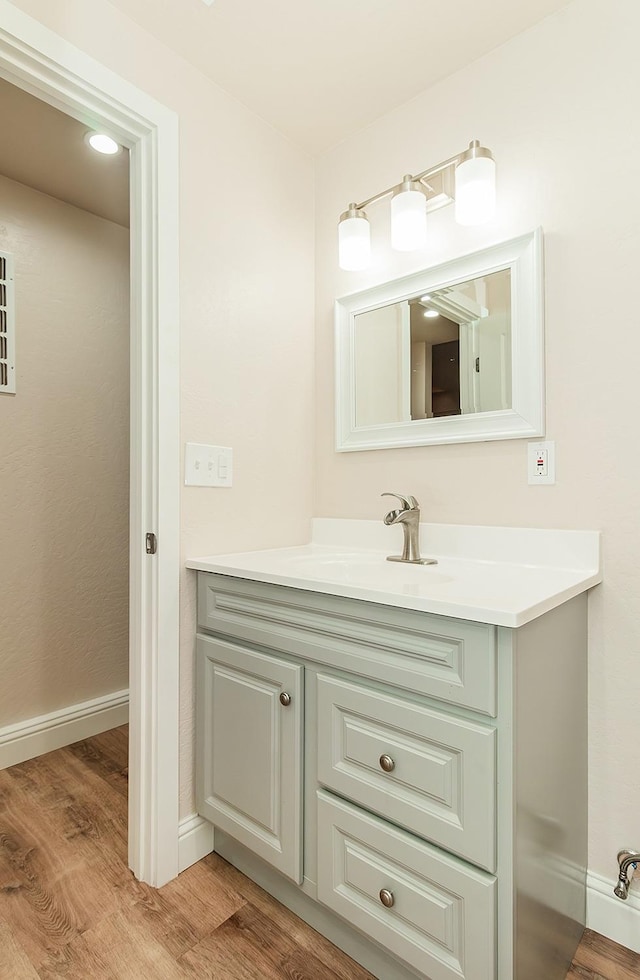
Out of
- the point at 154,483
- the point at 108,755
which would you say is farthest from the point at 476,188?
the point at 108,755

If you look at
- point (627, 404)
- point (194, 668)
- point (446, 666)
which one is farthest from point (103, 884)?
point (627, 404)

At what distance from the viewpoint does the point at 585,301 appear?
1.31m

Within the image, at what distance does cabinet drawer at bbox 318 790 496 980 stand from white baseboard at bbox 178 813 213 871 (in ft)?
1.62

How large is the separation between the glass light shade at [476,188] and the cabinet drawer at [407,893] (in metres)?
1.49

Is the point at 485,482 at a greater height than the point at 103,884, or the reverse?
the point at 485,482

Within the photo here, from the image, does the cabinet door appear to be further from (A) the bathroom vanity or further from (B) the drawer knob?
(B) the drawer knob

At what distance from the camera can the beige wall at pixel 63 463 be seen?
2.07m

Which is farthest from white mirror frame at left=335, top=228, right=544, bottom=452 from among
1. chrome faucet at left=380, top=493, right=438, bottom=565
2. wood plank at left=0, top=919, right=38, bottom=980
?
wood plank at left=0, top=919, right=38, bottom=980

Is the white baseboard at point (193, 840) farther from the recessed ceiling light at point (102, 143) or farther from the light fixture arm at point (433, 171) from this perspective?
the recessed ceiling light at point (102, 143)

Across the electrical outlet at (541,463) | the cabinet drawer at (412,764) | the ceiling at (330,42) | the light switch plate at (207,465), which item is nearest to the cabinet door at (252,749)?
the cabinet drawer at (412,764)

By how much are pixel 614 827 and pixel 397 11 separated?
2124 mm

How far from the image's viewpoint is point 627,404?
1.24 meters

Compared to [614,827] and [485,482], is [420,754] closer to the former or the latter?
[614,827]

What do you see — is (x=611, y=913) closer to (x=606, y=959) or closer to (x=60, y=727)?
(x=606, y=959)
